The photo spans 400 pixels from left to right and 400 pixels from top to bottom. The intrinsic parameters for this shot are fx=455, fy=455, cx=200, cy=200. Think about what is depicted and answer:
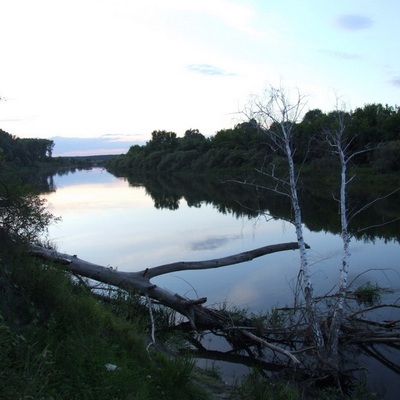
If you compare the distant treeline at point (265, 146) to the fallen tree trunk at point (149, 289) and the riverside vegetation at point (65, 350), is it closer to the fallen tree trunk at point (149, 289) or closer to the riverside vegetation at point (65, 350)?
the fallen tree trunk at point (149, 289)

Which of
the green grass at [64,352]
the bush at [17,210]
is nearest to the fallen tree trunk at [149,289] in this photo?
the bush at [17,210]

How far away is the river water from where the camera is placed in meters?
11.2

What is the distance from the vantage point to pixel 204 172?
198 ft

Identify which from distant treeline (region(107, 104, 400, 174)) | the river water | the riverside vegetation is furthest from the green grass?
distant treeline (region(107, 104, 400, 174))

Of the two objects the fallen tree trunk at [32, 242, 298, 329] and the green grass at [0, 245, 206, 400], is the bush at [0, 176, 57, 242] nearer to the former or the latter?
the green grass at [0, 245, 206, 400]

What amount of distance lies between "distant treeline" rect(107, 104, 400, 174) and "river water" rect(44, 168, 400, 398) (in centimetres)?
259

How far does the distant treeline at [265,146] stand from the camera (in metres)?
12.2

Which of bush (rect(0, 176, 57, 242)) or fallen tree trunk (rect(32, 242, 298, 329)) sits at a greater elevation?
bush (rect(0, 176, 57, 242))

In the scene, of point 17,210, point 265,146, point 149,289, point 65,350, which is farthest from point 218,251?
point 65,350

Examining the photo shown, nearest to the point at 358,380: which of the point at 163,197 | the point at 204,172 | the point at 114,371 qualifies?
the point at 114,371

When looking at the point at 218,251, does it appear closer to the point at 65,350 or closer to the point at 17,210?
the point at 17,210

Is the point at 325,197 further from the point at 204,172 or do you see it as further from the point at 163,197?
the point at 204,172

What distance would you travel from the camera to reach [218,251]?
15.7 metres

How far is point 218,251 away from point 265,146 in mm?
3943
